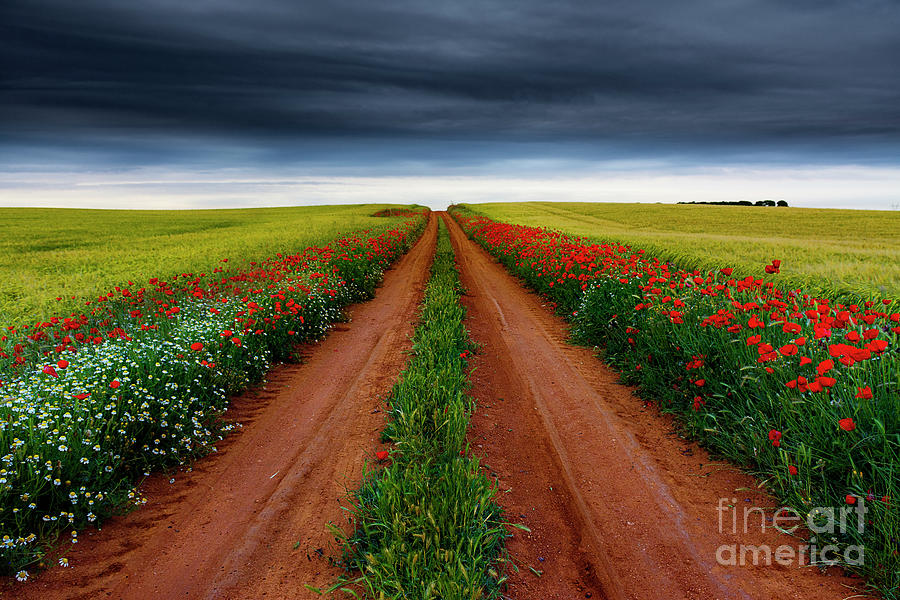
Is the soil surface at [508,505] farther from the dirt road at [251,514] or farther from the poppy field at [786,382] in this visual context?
the poppy field at [786,382]

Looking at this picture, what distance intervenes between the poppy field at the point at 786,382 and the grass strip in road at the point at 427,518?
236 cm

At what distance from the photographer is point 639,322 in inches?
291

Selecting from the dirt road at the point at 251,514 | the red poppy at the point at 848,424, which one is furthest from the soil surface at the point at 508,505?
the red poppy at the point at 848,424

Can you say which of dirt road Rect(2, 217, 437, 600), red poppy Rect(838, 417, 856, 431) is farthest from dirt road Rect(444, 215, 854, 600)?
dirt road Rect(2, 217, 437, 600)

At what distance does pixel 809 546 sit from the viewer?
10.8 feet

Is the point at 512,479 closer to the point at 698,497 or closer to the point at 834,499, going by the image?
the point at 698,497

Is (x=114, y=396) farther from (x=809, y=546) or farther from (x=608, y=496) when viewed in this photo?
(x=809, y=546)

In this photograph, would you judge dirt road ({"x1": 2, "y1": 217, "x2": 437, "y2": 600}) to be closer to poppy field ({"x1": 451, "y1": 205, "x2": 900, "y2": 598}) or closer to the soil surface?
the soil surface

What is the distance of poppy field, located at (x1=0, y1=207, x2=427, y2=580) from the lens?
3.44 metres

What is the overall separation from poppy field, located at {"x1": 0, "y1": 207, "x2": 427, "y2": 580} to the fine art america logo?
467 centimetres

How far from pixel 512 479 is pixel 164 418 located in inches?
135

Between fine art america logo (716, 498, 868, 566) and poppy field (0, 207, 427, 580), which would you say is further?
poppy field (0, 207, 427, 580)

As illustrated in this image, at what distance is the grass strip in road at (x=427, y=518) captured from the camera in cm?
281

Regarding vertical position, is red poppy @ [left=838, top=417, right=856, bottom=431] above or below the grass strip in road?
above
